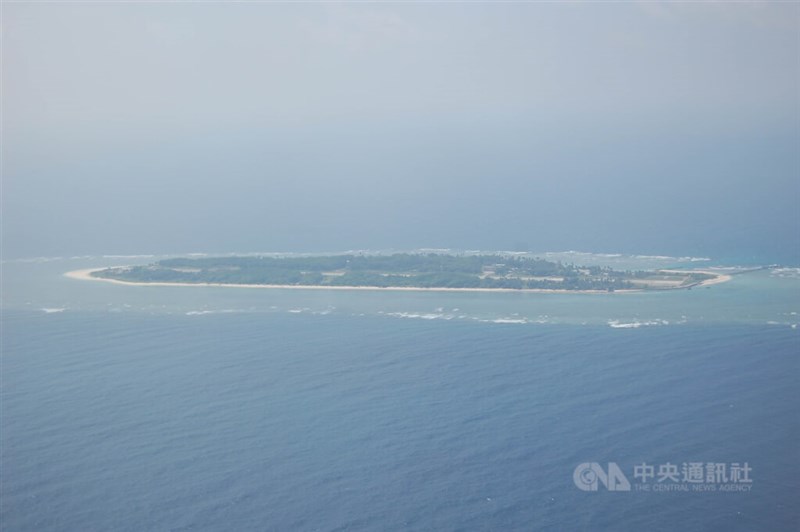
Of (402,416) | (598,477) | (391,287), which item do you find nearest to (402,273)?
(391,287)

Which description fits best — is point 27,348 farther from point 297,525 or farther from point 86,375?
point 297,525

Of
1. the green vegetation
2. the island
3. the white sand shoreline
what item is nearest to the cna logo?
the white sand shoreline

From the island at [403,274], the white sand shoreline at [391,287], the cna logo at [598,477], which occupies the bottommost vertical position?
the cna logo at [598,477]

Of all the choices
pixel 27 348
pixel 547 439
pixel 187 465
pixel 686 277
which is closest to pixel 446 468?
pixel 547 439

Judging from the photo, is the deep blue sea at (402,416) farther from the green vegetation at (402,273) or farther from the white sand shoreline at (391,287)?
the green vegetation at (402,273)

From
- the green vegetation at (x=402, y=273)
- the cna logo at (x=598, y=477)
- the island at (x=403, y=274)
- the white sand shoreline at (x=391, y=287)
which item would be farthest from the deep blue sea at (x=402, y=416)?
the green vegetation at (x=402, y=273)

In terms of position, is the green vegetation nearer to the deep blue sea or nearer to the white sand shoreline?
the white sand shoreline
